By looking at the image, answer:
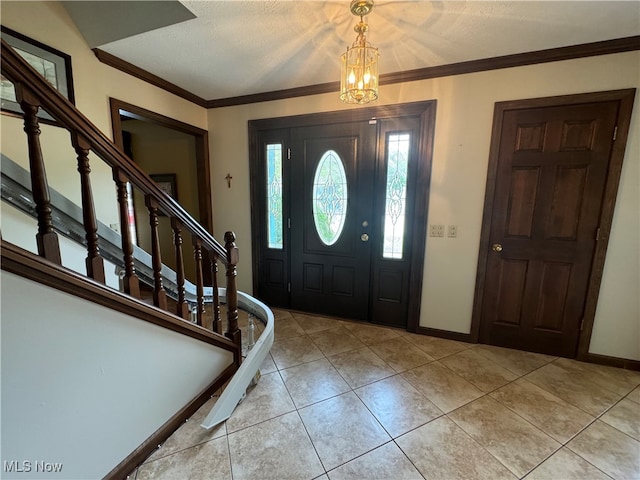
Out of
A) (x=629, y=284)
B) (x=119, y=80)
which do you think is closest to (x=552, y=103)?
(x=629, y=284)

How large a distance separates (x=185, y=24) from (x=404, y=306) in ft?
9.57

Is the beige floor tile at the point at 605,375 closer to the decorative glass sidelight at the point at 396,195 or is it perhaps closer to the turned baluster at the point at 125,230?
the decorative glass sidelight at the point at 396,195

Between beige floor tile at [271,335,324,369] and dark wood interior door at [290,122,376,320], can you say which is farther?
dark wood interior door at [290,122,376,320]

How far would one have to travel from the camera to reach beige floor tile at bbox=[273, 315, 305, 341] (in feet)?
8.27

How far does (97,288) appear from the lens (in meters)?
1.01

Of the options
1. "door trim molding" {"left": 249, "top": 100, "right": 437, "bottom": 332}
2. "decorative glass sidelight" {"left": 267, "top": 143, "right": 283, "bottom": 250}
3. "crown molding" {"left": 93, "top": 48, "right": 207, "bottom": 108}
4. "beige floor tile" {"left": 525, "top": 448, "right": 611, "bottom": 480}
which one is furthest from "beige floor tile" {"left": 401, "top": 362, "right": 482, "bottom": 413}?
"crown molding" {"left": 93, "top": 48, "right": 207, "bottom": 108}

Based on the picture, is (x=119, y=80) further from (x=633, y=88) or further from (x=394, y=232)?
(x=633, y=88)

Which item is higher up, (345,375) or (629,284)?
(629,284)

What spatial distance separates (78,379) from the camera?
100cm

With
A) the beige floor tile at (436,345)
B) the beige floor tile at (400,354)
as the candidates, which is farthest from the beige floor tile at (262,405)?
the beige floor tile at (436,345)

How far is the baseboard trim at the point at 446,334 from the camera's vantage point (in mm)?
2438

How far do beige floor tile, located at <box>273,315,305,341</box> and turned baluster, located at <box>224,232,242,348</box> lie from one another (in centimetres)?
62

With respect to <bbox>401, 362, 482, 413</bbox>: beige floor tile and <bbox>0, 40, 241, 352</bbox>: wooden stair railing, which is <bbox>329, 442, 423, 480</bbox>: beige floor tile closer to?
<bbox>401, 362, 482, 413</bbox>: beige floor tile

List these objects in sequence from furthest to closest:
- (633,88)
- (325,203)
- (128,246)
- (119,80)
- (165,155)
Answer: (165,155), (325,203), (119,80), (633,88), (128,246)
